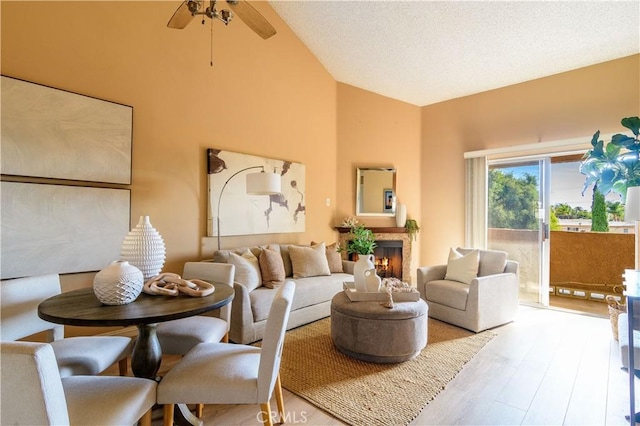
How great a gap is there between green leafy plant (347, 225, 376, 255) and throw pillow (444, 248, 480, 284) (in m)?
1.22

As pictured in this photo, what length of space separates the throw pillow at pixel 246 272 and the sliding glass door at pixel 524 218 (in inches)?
149

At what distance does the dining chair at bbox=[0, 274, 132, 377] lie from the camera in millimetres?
1621

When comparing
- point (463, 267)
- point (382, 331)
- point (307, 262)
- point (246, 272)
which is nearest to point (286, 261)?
point (307, 262)

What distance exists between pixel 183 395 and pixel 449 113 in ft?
→ 18.1

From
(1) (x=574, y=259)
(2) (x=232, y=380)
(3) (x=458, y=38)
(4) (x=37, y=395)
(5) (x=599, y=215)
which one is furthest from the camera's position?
(1) (x=574, y=259)

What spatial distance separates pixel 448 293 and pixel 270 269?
2.02 metres

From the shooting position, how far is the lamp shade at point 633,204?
2.26m

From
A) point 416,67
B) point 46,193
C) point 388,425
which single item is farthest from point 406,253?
point 46,193

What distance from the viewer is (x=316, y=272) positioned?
12.7ft

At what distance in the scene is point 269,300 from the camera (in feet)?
9.86

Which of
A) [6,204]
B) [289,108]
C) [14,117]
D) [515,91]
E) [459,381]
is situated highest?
[515,91]

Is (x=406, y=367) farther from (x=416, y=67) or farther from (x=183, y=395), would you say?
(x=416, y=67)

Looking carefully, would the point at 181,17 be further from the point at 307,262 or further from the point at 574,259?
the point at 574,259

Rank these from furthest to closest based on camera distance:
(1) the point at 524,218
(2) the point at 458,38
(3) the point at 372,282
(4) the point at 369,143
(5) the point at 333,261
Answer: (4) the point at 369,143 < (1) the point at 524,218 < (5) the point at 333,261 < (2) the point at 458,38 < (3) the point at 372,282
